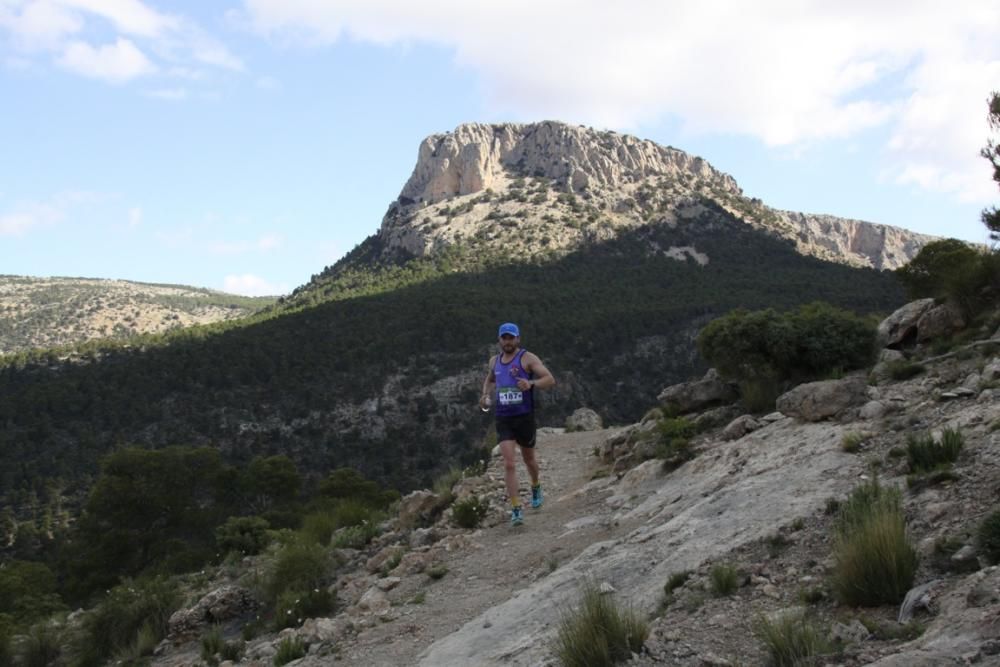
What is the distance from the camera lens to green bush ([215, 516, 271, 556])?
11820mm

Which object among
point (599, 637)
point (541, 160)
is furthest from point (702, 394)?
point (541, 160)

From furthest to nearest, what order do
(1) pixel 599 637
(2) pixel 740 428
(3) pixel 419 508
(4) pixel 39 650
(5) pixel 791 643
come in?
(3) pixel 419 508 < (4) pixel 39 650 < (2) pixel 740 428 < (1) pixel 599 637 < (5) pixel 791 643

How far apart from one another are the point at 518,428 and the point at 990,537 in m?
5.16

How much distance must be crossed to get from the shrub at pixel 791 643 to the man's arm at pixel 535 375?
4522mm

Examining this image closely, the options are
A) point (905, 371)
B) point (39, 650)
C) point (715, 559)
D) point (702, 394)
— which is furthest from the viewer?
point (702, 394)

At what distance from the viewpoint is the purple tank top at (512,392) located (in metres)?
8.12

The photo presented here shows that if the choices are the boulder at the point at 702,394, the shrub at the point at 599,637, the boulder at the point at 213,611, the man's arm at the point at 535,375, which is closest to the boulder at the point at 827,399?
the man's arm at the point at 535,375

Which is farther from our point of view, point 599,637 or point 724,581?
point 724,581

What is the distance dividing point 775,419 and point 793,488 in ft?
9.76

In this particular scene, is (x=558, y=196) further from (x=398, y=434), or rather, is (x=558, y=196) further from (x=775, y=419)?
(x=775, y=419)

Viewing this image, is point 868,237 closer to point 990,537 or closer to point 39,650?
point 39,650

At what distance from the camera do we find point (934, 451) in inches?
204

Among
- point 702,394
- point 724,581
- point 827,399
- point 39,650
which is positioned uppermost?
point 827,399

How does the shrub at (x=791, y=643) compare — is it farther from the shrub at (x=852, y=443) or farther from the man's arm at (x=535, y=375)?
the man's arm at (x=535, y=375)
